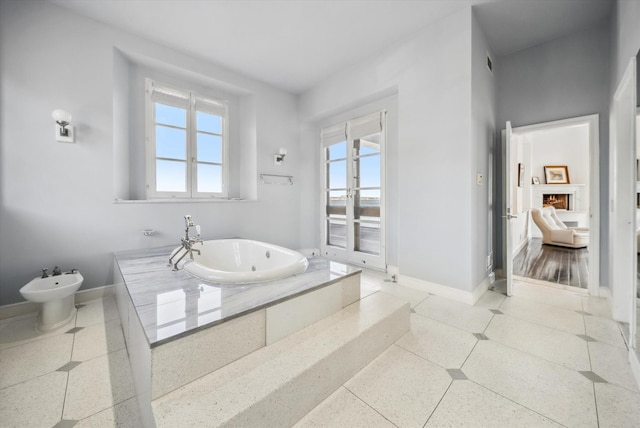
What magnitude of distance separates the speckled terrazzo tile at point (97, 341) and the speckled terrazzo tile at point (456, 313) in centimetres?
254

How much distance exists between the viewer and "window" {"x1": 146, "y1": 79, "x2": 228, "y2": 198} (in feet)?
11.0

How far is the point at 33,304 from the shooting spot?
2.40 meters

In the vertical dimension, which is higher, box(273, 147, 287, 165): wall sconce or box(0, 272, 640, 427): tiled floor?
box(273, 147, 287, 165): wall sconce

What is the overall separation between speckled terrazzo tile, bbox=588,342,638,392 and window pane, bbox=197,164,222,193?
4.35 meters

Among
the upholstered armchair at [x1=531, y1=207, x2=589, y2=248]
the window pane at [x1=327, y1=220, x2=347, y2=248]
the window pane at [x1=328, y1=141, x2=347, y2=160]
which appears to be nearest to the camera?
the window pane at [x1=328, y1=141, x2=347, y2=160]

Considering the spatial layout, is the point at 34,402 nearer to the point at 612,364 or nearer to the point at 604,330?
the point at 612,364

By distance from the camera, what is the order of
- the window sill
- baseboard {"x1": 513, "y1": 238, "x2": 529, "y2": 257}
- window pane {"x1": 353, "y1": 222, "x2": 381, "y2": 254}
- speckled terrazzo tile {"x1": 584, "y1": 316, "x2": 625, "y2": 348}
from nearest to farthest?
speckled terrazzo tile {"x1": 584, "y1": 316, "x2": 625, "y2": 348} < the window sill < window pane {"x1": 353, "y1": 222, "x2": 381, "y2": 254} < baseboard {"x1": 513, "y1": 238, "x2": 529, "y2": 257}

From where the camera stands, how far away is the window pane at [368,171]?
12.3 feet

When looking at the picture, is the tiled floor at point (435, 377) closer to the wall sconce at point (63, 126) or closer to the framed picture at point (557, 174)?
the wall sconce at point (63, 126)

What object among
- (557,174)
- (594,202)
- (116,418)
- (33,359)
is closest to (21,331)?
(33,359)

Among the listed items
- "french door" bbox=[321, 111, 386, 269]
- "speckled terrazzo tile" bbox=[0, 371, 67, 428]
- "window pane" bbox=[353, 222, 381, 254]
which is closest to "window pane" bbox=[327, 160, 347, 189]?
"french door" bbox=[321, 111, 386, 269]

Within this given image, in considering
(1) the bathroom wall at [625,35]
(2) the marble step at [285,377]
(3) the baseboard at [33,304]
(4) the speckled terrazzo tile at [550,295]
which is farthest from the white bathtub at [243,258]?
(1) the bathroom wall at [625,35]

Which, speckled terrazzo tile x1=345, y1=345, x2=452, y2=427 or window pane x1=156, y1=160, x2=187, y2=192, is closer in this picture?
speckled terrazzo tile x1=345, y1=345, x2=452, y2=427

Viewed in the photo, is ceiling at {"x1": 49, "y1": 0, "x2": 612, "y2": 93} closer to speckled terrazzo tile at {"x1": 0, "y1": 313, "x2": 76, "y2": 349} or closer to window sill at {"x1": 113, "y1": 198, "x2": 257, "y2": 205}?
window sill at {"x1": 113, "y1": 198, "x2": 257, "y2": 205}
